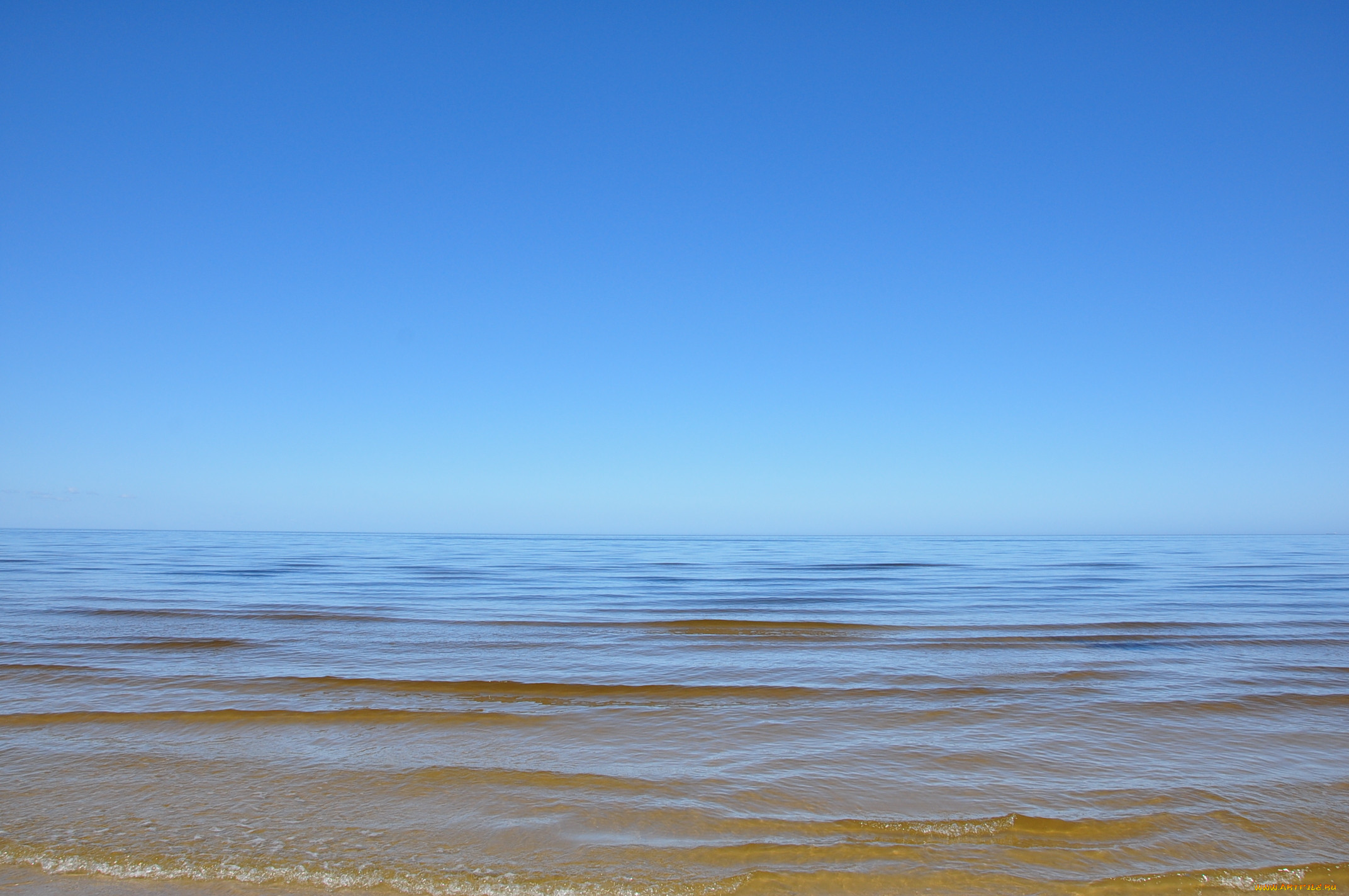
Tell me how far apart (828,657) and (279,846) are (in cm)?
831

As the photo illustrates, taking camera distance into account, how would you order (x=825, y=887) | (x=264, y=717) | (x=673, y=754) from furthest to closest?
(x=264, y=717) → (x=673, y=754) → (x=825, y=887)

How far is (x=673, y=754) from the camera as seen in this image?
21.1 ft

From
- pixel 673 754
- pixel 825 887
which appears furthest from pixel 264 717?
pixel 825 887

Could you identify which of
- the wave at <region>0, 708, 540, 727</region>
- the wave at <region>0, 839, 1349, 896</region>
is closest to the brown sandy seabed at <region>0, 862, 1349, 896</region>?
→ the wave at <region>0, 839, 1349, 896</region>

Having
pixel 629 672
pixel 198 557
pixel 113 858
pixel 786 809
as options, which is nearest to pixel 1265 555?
pixel 629 672

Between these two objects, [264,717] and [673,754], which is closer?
[673,754]

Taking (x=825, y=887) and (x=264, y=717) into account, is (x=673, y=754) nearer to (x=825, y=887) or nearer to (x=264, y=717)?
(x=825, y=887)

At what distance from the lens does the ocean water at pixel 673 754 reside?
430 centimetres

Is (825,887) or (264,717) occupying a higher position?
(825,887)

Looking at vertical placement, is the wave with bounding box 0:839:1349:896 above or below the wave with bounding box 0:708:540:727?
above

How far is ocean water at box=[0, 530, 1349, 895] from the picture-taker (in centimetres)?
430

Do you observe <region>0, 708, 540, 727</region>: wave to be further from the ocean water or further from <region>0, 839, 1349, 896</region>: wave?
<region>0, 839, 1349, 896</region>: wave

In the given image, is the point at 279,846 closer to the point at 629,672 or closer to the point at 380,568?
the point at 629,672

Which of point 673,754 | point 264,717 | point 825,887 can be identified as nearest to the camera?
point 825,887
